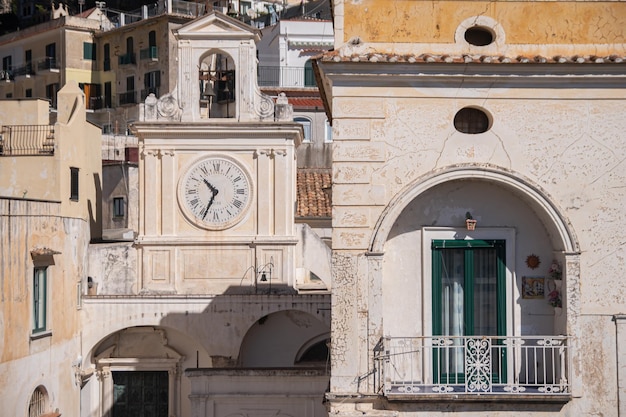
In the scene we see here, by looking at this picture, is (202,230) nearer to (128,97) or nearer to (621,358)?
(621,358)

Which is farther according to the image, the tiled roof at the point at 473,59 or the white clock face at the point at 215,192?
the white clock face at the point at 215,192

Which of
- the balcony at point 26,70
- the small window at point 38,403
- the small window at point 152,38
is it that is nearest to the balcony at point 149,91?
the small window at point 152,38

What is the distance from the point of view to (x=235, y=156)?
3136 centimetres

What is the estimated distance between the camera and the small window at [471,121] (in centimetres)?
1666

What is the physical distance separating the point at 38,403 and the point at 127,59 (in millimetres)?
39916

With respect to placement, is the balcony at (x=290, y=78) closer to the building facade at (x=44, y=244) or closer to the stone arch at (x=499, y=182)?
the building facade at (x=44, y=244)

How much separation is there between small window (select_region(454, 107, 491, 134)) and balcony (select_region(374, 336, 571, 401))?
2889mm

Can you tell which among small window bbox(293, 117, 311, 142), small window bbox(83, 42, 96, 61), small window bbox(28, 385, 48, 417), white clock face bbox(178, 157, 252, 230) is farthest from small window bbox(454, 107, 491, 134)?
small window bbox(83, 42, 96, 61)

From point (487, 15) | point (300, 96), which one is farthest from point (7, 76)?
point (487, 15)

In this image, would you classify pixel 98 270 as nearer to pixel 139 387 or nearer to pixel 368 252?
pixel 139 387

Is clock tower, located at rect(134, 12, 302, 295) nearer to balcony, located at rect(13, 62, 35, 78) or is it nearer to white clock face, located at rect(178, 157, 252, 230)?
white clock face, located at rect(178, 157, 252, 230)

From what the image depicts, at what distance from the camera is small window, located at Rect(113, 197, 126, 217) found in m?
41.8

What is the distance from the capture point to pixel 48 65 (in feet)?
223

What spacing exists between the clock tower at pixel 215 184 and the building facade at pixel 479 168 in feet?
48.3
